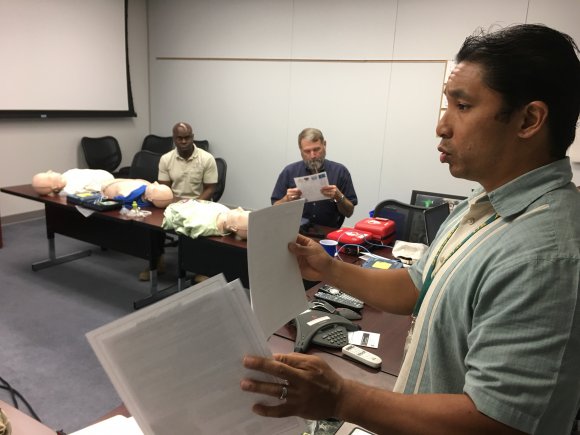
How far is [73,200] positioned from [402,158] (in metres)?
3.20

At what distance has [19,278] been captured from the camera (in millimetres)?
3797

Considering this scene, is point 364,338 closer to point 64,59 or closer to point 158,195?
point 158,195

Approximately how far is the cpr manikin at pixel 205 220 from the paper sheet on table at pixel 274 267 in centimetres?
145

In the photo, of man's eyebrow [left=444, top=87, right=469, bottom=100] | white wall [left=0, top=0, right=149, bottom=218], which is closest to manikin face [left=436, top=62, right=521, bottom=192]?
man's eyebrow [left=444, top=87, right=469, bottom=100]

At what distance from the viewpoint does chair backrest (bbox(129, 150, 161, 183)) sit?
178 inches

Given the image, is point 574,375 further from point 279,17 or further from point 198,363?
point 279,17

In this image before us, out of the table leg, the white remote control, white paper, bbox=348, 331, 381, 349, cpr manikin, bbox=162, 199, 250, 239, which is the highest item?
cpr manikin, bbox=162, 199, 250, 239

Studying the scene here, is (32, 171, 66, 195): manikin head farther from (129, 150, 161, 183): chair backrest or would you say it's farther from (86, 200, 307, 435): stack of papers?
(86, 200, 307, 435): stack of papers

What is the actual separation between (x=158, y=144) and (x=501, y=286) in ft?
20.1

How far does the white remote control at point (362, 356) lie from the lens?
4.52 ft

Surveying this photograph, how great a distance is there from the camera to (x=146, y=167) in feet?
15.1

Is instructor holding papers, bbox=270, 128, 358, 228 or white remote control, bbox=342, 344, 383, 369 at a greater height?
instructor holding papers, bbox=270, 128, 358, 228

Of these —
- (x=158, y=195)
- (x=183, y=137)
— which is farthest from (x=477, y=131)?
(x=183, y=137)

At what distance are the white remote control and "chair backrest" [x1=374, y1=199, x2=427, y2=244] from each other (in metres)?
1.44
